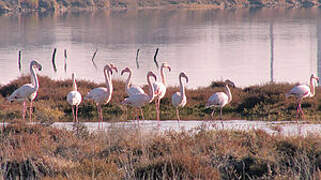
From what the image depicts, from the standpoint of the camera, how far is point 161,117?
1458cm

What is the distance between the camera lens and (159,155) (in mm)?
8773

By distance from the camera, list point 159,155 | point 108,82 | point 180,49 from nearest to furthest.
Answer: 1. point 159,155
2. point 108,82
3. point 180,49

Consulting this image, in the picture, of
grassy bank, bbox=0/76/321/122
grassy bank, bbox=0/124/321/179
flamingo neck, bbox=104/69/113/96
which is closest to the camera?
grassy bank, bbox=0/124/321/179

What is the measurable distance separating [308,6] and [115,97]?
11253 cm

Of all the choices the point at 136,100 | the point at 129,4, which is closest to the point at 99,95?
the point at 136,100

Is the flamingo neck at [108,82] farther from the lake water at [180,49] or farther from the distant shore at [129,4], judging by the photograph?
the distant shore at [129,4]

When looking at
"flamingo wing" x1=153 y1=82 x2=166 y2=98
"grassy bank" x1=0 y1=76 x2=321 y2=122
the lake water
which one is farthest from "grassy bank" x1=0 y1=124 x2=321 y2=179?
the lake water

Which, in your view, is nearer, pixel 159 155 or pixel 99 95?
pixel 159 155

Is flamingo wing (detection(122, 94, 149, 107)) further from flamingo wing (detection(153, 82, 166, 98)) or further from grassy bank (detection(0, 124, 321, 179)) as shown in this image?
grassy bank (detection(0, 124, 321, 179))

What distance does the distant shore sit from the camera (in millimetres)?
112562

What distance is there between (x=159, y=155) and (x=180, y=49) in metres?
40.9

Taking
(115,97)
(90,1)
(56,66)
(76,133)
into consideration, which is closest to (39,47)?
(56,66)

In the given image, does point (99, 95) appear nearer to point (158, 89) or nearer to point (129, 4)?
point (158, 89)

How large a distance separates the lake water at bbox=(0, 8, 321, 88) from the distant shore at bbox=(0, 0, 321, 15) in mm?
34053
